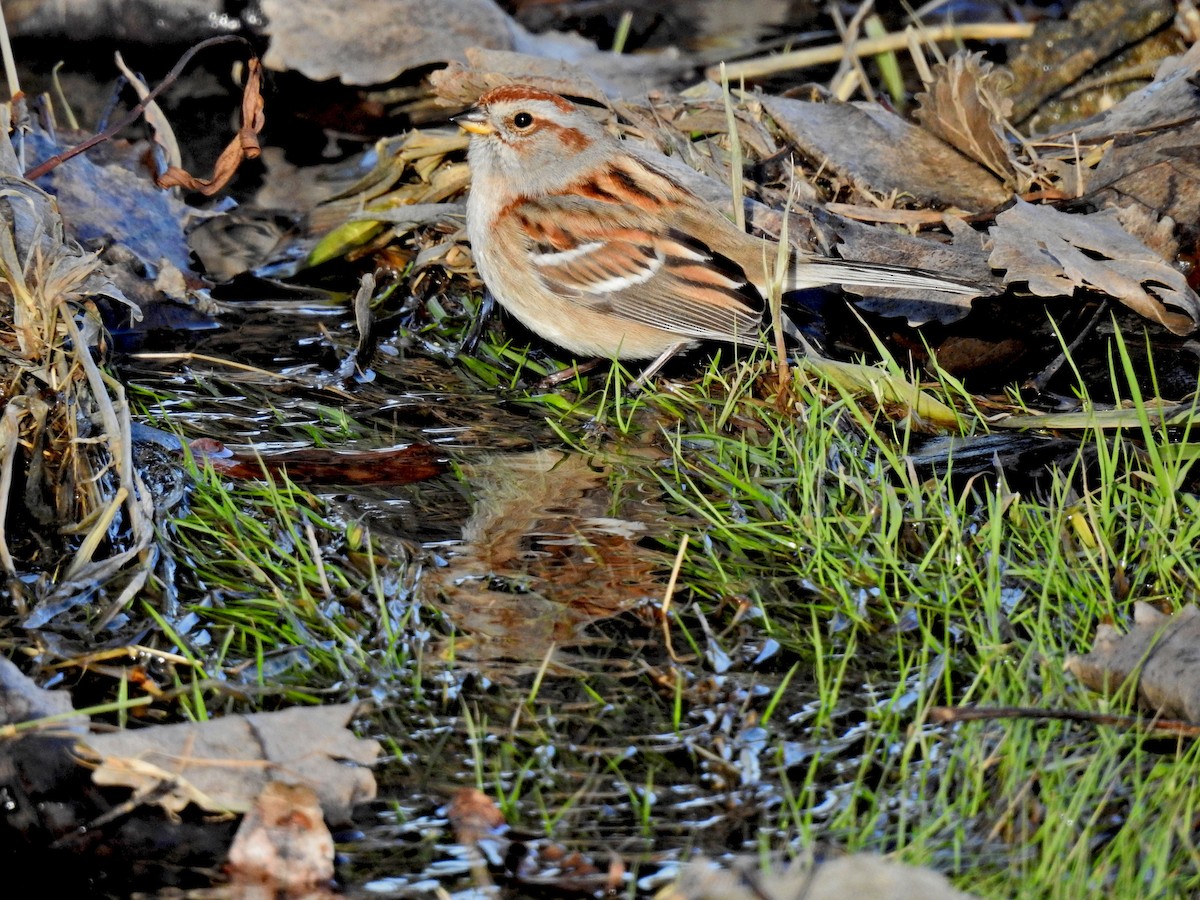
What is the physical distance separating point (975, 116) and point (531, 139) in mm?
1716

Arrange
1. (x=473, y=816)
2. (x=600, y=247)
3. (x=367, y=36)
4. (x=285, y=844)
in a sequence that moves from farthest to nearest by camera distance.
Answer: (x=367, y=36), (x=600, y=247), (x=473, y=816), (x=285, y=844)

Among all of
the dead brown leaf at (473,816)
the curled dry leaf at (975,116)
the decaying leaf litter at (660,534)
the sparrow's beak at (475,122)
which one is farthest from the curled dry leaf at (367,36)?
the dead brown leaf at (473,816)

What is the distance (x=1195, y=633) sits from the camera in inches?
112

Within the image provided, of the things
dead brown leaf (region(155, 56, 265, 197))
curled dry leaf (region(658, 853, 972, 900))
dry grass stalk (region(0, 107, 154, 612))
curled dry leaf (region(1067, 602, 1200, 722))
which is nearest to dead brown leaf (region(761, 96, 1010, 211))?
dead brown leaf (region(155, 56, 265, 197))

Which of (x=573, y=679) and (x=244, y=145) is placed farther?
(x=244, y=145)

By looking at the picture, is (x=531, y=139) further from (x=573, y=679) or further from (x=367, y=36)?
(x=573, y=679)

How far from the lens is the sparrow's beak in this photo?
4.98 meters

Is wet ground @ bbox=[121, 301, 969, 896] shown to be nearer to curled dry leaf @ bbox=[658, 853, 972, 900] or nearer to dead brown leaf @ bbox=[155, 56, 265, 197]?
curled dry leaf @ bbox=[658, 853, 972, 900]

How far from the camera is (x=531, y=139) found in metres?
4.96

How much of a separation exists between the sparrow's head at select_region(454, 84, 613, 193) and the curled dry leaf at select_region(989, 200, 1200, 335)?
4.96 ft

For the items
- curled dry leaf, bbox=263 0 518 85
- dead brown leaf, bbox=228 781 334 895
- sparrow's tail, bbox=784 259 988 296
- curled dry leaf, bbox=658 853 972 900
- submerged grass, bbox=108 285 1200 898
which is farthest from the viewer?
curled dry leaf, bbox=263 0 518 85

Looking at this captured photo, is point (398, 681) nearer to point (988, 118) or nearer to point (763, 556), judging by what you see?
point (763, 556)

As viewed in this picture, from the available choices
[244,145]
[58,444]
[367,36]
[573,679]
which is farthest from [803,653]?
[367,36]

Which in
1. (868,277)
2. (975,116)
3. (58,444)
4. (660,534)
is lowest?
(660,534)
